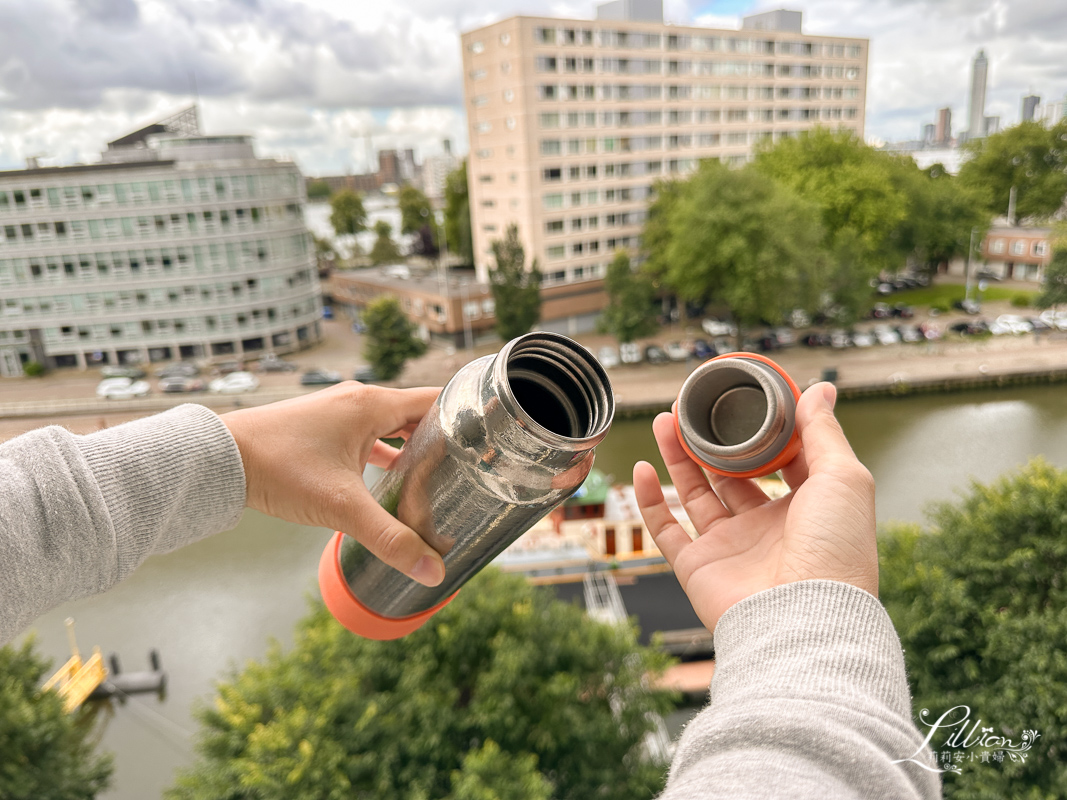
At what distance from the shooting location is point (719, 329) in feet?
41.0

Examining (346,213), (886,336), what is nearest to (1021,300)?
(886,336)

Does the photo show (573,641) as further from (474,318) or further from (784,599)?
(474,318)

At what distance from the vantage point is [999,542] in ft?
12.3

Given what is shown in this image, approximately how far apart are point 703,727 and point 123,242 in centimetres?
1256

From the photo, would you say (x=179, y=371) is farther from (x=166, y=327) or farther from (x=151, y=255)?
→ (x=151, y=255)

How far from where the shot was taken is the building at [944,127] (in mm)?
34375

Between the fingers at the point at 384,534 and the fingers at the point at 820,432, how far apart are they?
1.65ft

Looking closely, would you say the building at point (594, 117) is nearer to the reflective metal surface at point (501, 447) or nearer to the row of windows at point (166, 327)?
the row of windows at point (166, 327)

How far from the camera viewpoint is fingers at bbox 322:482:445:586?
2.93ft

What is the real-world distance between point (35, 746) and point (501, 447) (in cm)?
468

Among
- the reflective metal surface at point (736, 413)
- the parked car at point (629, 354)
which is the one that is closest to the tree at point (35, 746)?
the reflective metal surface at point (736, 413)

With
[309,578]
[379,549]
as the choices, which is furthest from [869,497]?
[309,578]

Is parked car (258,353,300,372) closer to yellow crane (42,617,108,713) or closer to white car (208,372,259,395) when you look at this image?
white car (208,372,259,395)

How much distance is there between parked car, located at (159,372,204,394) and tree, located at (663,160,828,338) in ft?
24.4
